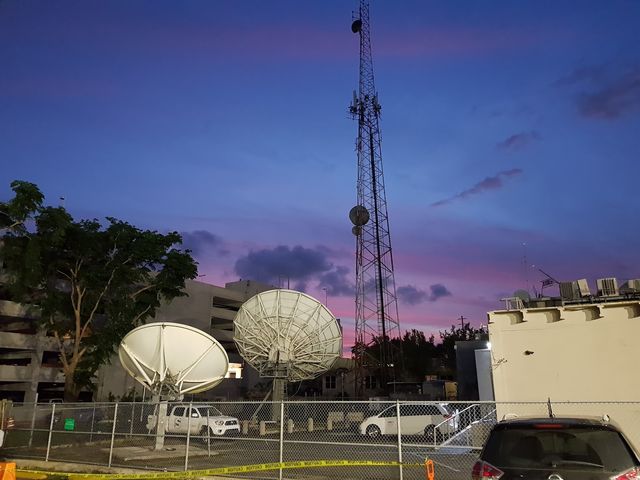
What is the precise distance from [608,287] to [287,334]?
17764 mm

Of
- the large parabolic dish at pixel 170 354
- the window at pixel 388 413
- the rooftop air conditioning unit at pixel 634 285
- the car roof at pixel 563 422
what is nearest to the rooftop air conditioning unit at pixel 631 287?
the rooftop air conditioning unit at pixel 634 285

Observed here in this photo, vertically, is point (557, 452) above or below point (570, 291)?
below

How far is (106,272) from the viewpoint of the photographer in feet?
127

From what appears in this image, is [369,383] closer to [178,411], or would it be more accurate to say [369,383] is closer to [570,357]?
[178,411]

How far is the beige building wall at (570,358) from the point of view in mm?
19297

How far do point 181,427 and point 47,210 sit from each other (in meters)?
18.9

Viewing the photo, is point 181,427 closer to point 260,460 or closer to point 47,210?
point 260,460

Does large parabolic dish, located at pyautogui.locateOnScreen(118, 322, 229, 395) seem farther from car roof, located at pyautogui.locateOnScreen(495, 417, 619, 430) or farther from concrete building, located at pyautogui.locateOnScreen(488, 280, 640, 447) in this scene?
car roof, located at pyautogui.locateOnScreen(495, 417, 619, 430)

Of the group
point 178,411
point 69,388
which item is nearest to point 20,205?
point 69,388

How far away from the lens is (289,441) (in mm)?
12703

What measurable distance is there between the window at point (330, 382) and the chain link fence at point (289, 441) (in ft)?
154

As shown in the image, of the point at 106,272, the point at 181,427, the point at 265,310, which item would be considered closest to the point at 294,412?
the point at 265,310

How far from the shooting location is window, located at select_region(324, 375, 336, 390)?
255ft

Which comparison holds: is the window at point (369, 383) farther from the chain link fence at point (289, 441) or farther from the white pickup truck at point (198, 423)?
the white pickup truck at point (198, 423)
